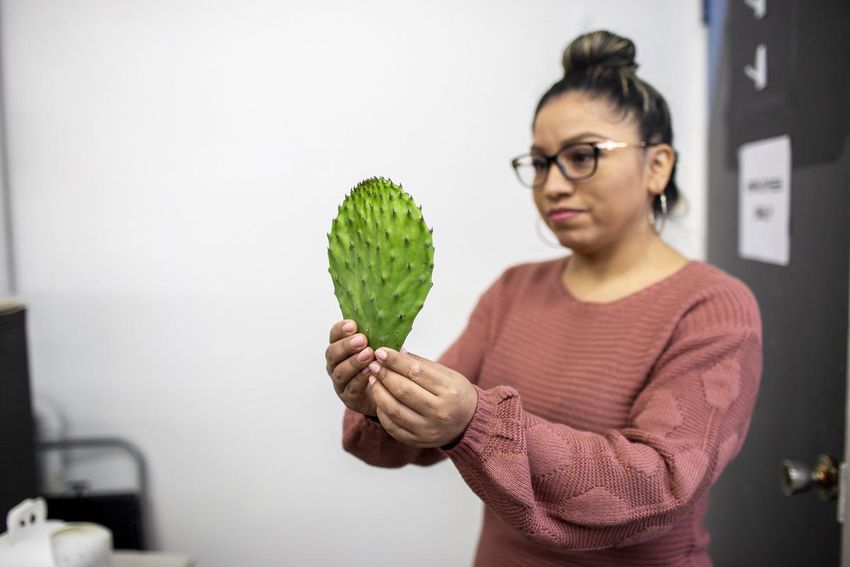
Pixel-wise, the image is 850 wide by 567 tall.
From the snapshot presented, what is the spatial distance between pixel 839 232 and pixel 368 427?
786 millimetres

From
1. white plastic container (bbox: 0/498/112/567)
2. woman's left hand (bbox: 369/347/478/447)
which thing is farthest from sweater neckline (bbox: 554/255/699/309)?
white plastic container (bbox: 0/498/112/567)

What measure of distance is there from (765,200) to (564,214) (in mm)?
641

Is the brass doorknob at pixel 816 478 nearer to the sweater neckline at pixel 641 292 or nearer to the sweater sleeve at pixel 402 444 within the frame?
the sweater neckline at pixel 641 292

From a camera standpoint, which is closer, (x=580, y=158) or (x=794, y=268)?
(x=580, y=158)

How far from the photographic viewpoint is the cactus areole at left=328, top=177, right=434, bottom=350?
1.80 feet

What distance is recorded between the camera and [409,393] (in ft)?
1.65

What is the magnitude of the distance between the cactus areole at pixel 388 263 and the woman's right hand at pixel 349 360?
2 cm

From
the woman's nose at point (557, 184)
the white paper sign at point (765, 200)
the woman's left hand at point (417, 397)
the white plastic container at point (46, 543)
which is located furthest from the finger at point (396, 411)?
the white paper sign at point (765, 200)

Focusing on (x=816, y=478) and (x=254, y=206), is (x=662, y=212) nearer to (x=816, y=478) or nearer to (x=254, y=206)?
(x=816, y=478)

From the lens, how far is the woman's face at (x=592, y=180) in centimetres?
80

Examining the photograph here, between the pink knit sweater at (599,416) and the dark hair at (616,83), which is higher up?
the dark hair at (616,83)

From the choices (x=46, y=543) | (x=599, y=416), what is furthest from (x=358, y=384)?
(x=46, y=543)

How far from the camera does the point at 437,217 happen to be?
1363 millimetres

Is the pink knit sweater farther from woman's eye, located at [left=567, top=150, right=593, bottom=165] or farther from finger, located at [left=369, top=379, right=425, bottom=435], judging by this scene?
woman's eye, located at [left=567, top=150, right=593, bottom=165]
